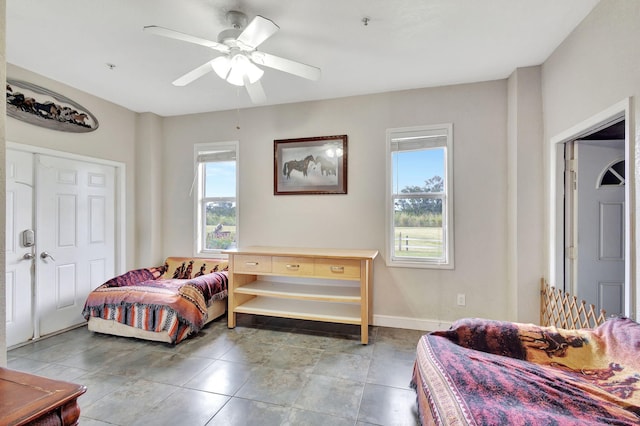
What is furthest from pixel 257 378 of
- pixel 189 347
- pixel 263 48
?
pixel 263 48

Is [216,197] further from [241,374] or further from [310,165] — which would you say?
[241,374]

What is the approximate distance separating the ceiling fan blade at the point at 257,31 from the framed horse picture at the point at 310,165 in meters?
1.73

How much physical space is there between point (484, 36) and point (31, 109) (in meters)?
4.11

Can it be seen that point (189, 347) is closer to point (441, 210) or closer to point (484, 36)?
point (441, 210)

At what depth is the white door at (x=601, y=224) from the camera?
2.33 meters

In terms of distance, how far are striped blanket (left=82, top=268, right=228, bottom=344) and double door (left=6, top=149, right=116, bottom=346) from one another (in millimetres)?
416

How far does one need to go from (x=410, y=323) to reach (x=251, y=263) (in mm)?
1855

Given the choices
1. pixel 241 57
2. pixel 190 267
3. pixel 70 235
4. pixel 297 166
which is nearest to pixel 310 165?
pixel 297 166

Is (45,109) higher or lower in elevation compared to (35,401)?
higher

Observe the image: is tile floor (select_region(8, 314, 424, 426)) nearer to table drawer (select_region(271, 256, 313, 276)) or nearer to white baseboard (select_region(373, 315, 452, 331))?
white baseboard (select_region(373, 315, 452, 331))

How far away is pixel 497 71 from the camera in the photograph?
2.82 meters

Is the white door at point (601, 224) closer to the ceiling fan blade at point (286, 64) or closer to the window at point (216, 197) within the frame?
the ceiling fan blade at point (286, 64)

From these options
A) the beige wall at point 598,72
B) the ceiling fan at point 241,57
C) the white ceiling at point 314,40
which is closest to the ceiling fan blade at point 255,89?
the ceiling fan at point 241,57

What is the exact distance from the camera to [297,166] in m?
3.59
